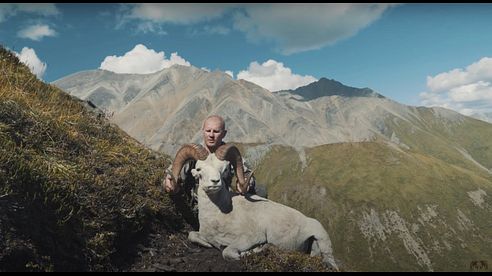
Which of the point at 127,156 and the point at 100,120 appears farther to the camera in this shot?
the point at 100,120

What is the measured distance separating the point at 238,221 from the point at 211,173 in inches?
62.5

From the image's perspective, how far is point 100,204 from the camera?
1137 centimetres

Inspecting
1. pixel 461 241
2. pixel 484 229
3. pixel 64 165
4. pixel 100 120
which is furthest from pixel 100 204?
pixel 484 229

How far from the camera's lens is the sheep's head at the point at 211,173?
11.6 metres

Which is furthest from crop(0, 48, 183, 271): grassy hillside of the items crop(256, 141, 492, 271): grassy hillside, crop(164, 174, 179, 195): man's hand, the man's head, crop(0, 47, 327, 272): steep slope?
crop(256, 141, 492, 271): grassy hillside

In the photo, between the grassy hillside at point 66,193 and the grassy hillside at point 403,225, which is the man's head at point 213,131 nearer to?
the grassy hillside at point 66,193

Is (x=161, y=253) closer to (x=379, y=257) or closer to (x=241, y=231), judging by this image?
(x=241, y=231)

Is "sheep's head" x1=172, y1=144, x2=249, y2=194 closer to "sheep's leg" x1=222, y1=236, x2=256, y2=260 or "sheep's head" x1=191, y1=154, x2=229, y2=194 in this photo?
"sheep's head" x1=191, y1=154, x2=229, y2=194

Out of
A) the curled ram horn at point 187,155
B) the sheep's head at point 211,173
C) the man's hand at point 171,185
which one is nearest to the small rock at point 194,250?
the sheep's head at point 211,173

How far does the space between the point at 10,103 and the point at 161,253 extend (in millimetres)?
6376

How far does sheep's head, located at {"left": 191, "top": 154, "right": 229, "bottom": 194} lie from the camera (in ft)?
38.0

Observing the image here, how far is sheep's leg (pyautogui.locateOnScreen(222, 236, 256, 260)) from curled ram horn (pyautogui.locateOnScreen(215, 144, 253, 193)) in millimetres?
1761

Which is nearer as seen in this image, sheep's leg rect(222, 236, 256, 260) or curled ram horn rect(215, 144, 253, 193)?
sheep's leg rect(222, 236, 256, 260)

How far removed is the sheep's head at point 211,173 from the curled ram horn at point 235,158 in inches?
7.7
